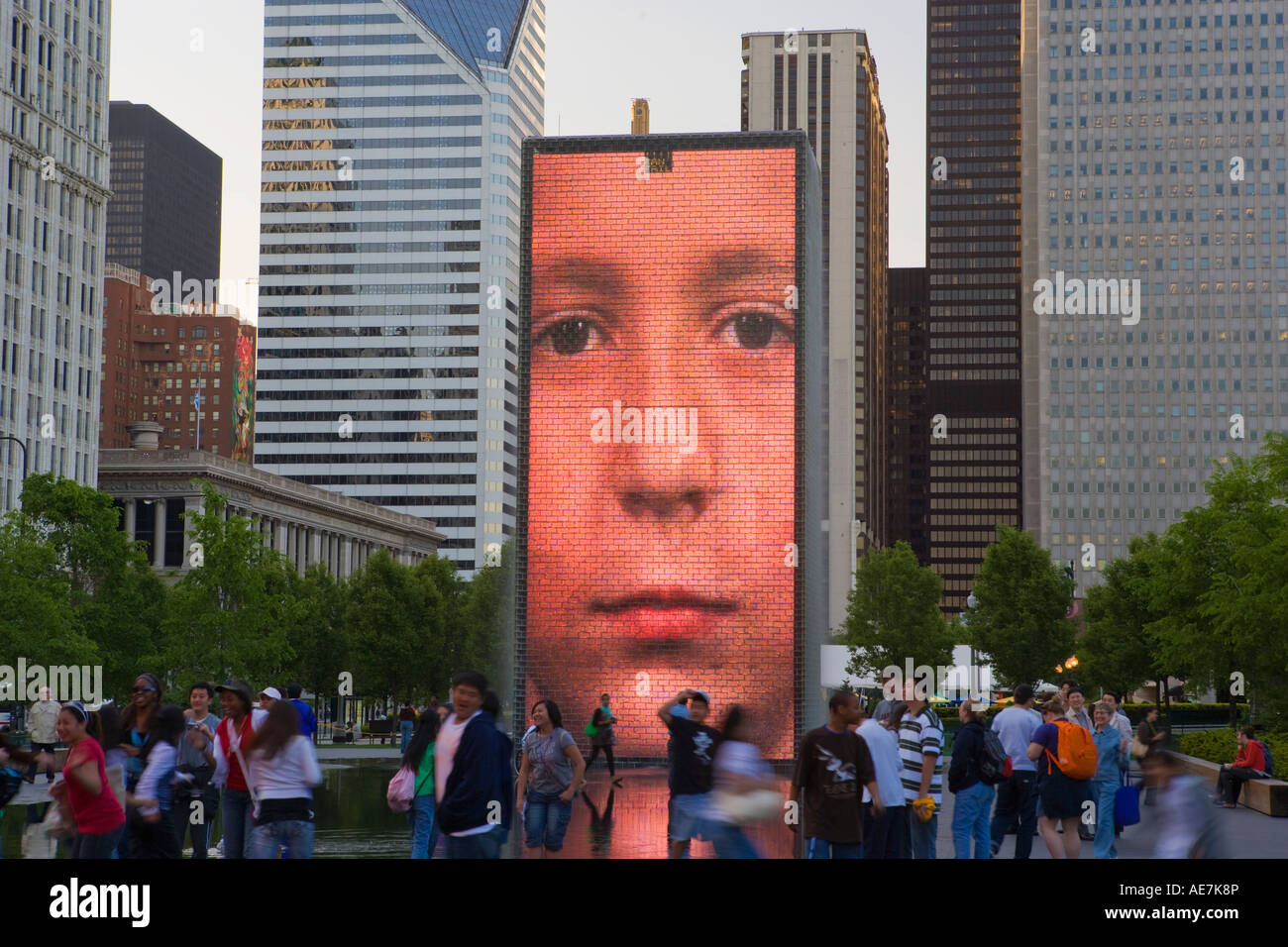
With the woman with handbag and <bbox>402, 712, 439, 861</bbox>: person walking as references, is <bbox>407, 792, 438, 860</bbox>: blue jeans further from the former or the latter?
the woman with handbag

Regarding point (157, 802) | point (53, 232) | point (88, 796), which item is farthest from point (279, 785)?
point (53, 232)

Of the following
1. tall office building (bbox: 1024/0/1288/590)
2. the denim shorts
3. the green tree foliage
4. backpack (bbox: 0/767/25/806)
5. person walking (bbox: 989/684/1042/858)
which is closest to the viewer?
the denim shorts

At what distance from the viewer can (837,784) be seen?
12.2m

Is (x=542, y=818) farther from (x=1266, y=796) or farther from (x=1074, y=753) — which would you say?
(x=1266, y=796)

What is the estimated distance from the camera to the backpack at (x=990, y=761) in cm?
1593

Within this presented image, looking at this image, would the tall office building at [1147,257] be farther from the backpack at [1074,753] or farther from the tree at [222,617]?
the backpack at [1074,753]

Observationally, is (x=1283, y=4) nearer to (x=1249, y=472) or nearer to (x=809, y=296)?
(x=1249, y=472)

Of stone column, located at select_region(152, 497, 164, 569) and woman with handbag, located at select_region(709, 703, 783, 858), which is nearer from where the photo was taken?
woman with handbag, located at select_region(709, 703, 783, 858)

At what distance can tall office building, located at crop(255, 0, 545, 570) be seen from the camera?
6978 inches

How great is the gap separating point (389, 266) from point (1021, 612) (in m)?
125

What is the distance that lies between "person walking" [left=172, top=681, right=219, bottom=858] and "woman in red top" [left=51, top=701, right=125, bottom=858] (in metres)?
1.94

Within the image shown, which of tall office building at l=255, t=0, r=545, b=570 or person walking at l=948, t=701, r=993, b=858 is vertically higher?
tall office building at l=255, t=0, r=545, b=570

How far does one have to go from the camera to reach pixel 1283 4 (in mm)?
159625

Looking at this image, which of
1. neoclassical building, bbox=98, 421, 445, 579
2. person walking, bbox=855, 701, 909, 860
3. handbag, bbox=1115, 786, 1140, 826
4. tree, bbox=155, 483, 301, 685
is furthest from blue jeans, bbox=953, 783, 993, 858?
neoclassical building, bbox=98, 421, 445, 579
